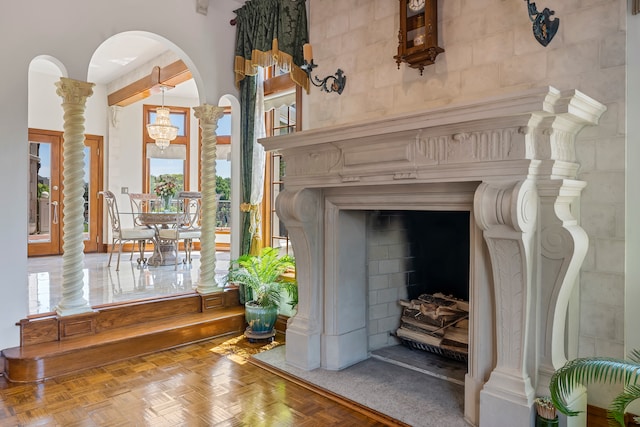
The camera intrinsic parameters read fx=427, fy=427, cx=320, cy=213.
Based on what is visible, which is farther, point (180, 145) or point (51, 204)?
point (180, 145)

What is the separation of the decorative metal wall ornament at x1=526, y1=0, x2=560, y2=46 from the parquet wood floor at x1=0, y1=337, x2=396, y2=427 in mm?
2335

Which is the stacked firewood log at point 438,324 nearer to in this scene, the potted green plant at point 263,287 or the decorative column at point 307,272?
the decorative column at point 307,272

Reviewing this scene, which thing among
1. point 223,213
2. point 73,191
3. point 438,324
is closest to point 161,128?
point 223,213

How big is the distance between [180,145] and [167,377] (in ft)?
21.4

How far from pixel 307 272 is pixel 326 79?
1.57 m

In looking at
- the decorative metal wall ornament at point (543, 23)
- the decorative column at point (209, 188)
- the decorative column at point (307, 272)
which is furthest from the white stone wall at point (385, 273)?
the decorative column at point (209, 188)

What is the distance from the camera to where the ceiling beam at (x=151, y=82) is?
20.0ft

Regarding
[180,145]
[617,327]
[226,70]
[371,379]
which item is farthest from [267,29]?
[180,145]

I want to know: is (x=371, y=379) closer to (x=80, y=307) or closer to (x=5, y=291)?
(x=80, y=307)

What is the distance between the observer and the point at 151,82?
671 centimetres

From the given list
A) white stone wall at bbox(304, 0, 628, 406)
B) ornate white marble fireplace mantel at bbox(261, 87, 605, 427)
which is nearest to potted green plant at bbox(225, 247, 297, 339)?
ornate white marble fireplace mantel at bbox(261, 87, 605, 427)

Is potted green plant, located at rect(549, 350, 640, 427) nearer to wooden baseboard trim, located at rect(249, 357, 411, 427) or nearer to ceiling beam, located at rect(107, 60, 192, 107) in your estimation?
wooden baseboard trim, located at rect(249, 357, 411, 427)

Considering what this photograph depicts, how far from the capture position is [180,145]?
8.82 metres

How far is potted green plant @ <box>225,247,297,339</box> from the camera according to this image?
3834 millimetres
